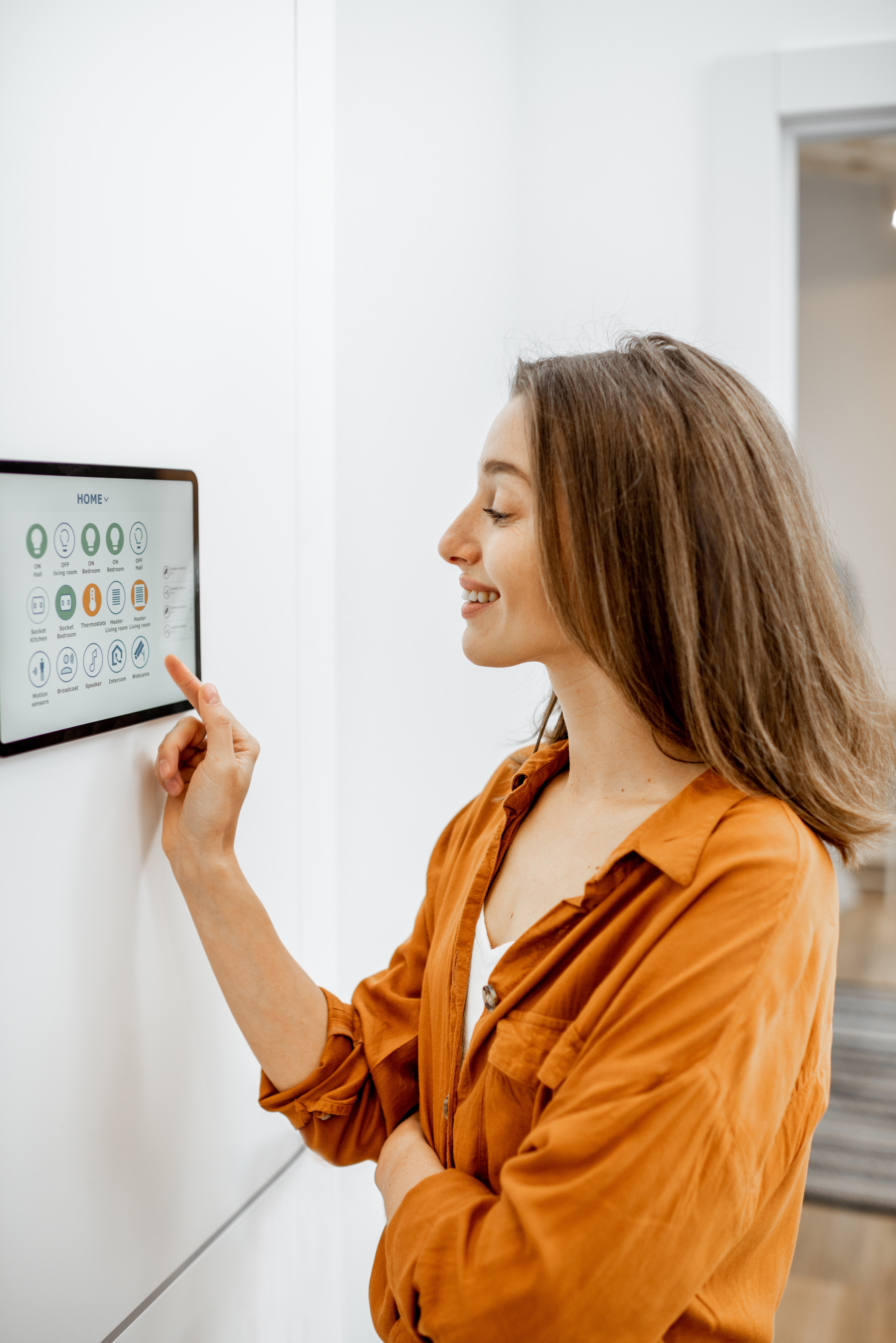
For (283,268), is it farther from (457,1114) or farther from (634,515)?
(457,1114)

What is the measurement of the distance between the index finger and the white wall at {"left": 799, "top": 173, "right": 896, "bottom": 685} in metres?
1.17

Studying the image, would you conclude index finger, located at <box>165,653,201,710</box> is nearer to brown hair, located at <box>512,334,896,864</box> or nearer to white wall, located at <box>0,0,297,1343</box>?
white wall, located at <box>0,0,297,1343</box>

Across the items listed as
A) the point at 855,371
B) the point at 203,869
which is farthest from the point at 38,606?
the point at 855,371

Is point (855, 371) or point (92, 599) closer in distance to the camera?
point (92, 599)

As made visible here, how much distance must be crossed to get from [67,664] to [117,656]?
0.18 ft

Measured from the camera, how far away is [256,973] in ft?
2.76

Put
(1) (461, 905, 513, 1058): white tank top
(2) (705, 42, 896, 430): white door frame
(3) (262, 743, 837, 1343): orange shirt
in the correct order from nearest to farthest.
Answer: (3) (262, 743, 837, 1343): orange shirt
(1) (461, 905, 513, 1058): white tank top
(2) (705, 42, 896, 430): white door frame

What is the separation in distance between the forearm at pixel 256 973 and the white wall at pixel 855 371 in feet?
3.60

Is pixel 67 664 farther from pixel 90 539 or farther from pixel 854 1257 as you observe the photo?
pixel 854 1257

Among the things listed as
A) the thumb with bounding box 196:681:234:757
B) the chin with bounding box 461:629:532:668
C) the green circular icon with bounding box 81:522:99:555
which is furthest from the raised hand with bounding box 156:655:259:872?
the chin with bounding box 461:629:532:668

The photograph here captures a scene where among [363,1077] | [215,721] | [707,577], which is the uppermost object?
[707,577]

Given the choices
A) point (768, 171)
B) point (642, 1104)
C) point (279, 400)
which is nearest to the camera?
point (642, 1104)

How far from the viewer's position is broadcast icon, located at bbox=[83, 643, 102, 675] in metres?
0.69

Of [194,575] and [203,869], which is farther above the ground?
[194,575]
